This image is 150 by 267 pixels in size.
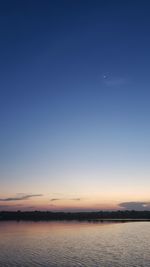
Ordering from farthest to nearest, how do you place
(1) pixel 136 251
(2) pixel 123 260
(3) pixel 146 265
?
1. (1) pixel 136 251
2. (2) pixel 123 260
3. (3) pixel 146 265

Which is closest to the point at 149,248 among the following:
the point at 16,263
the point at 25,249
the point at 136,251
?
the point at 136,251

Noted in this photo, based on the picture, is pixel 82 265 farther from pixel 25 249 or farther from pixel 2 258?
pixel 25 249

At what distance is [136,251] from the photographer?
5341 cm

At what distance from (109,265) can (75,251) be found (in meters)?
13.1

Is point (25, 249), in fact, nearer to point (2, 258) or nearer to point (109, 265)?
point (2, 258)

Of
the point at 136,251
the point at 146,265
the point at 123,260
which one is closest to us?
the point at 146,265

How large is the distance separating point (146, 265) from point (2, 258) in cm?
1952

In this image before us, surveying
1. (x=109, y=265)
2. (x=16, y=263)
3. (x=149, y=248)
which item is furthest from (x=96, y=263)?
(x=149, y=248)

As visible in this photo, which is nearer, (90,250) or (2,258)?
(2,258)

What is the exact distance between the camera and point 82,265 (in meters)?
41.3

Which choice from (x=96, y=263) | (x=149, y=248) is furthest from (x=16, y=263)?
(x=149, y=248)

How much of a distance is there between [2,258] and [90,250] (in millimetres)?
15518

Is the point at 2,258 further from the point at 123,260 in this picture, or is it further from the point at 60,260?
the point at 123,260

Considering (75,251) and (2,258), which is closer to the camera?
(2,258)
